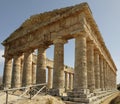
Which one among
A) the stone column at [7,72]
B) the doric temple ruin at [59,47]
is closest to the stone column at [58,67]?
the doric temple ruin at [59,47]

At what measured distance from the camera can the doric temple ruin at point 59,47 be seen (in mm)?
18141

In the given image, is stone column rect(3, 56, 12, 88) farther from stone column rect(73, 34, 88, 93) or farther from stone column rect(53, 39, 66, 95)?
stone column rect(73, 34, 88, 93)

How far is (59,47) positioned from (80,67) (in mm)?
3579

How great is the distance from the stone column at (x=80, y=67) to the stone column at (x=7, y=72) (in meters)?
14.2

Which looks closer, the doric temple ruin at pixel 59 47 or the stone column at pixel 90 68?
the doric temple ruin at pixel 59 47

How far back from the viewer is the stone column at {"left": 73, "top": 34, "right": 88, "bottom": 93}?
17688 mm

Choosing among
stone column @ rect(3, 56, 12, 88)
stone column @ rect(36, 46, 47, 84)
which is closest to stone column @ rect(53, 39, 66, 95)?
stone column @ rect(36, 46, 47, 84)

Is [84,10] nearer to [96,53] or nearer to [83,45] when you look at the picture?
[83,45]

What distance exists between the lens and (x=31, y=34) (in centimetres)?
2484

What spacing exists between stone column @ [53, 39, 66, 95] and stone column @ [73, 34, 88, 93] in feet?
6.39

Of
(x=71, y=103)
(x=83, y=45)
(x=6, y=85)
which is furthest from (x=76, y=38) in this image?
(x=6, y=85)

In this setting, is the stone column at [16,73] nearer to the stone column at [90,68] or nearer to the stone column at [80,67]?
the stone column at [90,68]

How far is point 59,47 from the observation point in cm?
2027

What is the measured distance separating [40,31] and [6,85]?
35.0ft
